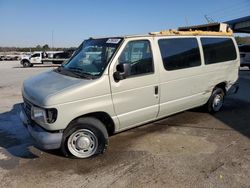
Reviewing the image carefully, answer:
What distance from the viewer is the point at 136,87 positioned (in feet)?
16.8

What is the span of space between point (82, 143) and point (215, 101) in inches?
151

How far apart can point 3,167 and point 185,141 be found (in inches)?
123

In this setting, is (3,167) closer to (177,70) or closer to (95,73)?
(95,73)

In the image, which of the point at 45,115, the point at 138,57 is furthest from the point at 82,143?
the point at 138,57

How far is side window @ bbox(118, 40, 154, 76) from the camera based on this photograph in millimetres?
5023

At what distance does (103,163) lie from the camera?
15.2 feet

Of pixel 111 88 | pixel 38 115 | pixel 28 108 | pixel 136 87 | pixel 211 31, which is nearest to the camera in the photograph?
pixel 38 115

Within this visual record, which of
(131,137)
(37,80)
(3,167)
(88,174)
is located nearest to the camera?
(88,174)

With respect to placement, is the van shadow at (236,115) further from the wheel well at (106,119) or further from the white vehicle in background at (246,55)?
the white vehicle in background at (246,55)

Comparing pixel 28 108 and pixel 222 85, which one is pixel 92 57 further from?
pixel 222 85

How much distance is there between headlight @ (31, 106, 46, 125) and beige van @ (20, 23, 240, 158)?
0.01 metres

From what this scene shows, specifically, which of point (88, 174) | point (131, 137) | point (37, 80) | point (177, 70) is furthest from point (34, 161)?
point (177, 70)

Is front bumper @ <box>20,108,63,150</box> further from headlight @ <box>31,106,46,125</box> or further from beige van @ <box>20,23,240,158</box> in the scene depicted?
headlight @ <box>31,106,46,125</box>

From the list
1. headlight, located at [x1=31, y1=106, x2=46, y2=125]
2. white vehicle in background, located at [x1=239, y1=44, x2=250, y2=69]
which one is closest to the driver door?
headlight, located at [x1=31, y1=106, x2=46, y2=125]
